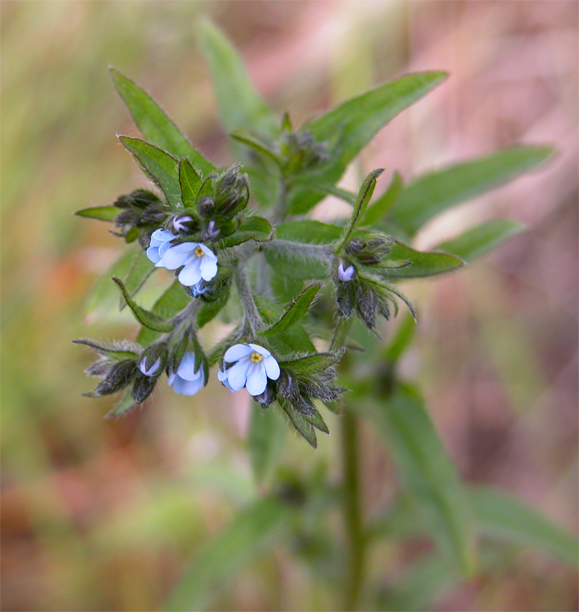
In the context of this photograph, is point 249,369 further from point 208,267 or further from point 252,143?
point 252,143

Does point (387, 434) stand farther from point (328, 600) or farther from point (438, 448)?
point (328, 600)

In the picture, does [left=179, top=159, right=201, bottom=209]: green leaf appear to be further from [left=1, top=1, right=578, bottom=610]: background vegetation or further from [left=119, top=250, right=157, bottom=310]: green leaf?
[left=1, top=1, right=578, bottom=610]: background vegetation

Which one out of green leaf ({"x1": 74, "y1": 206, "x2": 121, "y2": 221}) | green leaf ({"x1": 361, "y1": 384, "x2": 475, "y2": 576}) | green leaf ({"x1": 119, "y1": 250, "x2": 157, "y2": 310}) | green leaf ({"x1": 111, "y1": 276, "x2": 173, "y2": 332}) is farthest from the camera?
green leaf ({"x1": 361, "y1": 384, "x2": 475, "y2": 576})

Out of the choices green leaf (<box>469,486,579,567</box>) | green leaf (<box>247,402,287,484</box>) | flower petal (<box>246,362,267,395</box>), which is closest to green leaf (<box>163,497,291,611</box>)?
green leaf (<box>247,402,287,484</box>)

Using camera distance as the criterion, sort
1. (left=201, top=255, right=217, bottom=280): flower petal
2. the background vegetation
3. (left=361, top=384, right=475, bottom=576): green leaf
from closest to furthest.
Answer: (left=201, top=255, right=217, bottom=280): flower petal < (left=361, top=384, right=475, bottom=576): green leaf < the background vegetation

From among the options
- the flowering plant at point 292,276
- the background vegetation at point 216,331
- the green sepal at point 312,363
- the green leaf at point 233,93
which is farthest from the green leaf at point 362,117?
the background vegetation at point 216,331

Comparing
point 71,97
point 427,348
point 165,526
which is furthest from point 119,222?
point 71,97

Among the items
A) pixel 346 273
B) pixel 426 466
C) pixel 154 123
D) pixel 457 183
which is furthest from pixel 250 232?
pixel 426 466

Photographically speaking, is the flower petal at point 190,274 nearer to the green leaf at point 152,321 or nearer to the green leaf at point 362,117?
the green leaf at point 152,321
